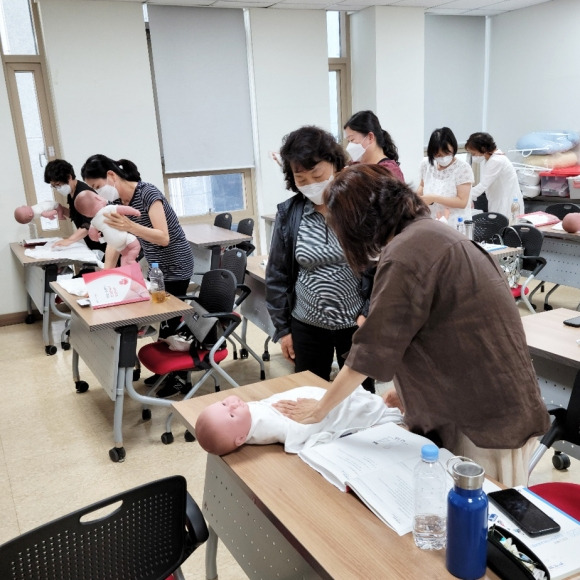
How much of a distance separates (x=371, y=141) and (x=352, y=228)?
1569mm

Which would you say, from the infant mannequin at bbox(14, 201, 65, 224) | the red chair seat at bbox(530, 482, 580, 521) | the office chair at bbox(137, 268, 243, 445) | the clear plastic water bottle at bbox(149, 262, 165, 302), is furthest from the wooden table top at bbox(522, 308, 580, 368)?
the infant mannequin at bbox(14, 201, 65, 224)

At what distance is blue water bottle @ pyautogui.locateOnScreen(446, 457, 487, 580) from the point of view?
3.02 ft

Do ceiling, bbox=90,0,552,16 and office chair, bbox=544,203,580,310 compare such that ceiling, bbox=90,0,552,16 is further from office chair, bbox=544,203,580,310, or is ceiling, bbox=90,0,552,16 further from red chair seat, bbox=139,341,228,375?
red chair seat, bbox=139,341,228,375

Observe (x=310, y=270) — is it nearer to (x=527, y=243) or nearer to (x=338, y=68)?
(x=527, y=243)

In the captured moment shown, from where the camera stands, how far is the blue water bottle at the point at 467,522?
920mm

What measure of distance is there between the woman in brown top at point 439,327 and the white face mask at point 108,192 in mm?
2228

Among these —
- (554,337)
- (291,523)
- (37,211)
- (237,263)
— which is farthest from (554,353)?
(37,211)

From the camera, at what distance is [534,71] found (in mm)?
7113

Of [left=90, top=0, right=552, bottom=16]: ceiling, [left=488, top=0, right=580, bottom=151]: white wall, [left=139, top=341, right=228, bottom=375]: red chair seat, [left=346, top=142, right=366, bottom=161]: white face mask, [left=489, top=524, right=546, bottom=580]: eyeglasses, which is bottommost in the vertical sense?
[left=139, top=341, right=228, bottom=375]: red chair seat

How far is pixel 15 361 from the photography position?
4.50m

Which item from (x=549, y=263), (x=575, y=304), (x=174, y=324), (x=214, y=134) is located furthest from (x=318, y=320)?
(x=214, y=134)

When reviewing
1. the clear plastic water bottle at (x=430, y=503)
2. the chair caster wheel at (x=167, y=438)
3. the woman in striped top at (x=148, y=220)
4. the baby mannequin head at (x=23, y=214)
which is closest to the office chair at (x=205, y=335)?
the chair caster wheel at (x=167, y=438)

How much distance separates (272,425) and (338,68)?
6.21 meters

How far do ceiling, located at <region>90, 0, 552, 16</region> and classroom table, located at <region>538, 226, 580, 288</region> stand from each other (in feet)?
10.6
